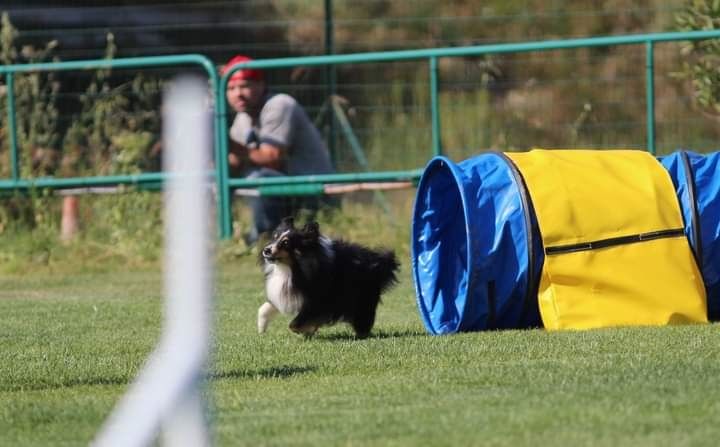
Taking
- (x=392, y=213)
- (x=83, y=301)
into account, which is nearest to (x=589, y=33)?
(x=392, y=213)

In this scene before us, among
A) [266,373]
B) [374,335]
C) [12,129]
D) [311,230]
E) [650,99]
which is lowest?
[374,335]

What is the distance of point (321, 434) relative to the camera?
425 cm

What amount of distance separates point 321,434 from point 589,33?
12.1 m

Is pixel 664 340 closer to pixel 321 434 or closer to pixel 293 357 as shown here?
pixel 293 357

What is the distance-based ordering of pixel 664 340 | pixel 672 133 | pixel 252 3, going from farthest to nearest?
pixel 252 3
pixel 672 133
pixel 664 340

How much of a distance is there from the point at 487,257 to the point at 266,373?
5.28 ft

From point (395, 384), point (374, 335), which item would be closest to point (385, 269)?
point (374, 335)

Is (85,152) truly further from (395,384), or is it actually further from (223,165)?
(395,384)

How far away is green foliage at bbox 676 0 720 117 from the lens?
11234mm

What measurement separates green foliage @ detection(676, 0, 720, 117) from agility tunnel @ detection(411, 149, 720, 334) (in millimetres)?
4290

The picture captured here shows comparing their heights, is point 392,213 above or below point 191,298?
below

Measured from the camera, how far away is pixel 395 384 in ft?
17.1

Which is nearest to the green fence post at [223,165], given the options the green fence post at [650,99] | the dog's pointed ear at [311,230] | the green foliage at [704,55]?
the green fence post at [650,99]

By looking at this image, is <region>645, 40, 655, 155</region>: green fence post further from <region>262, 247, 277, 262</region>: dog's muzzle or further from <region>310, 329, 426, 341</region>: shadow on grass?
<region>262, 247, 277, 262</region>: dog's muzzle
